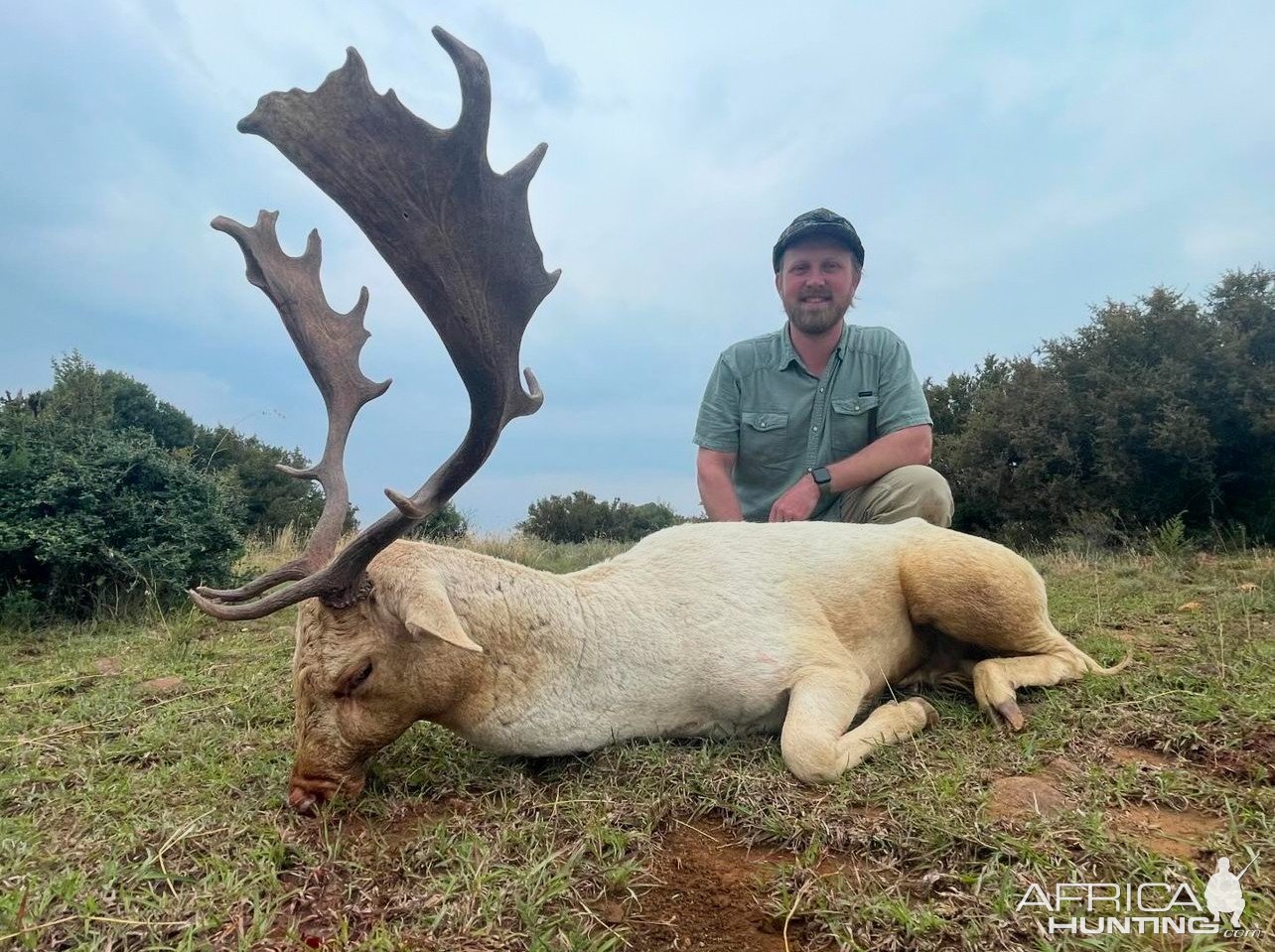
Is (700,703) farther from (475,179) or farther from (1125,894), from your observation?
(475,179)

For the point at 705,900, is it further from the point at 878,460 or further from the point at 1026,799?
the point at 878,460

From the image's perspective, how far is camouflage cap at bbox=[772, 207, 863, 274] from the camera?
532cm

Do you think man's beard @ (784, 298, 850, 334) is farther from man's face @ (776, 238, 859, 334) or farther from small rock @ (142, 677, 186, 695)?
small rock @ (142, 677, 186, 695)

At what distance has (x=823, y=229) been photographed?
5.34m

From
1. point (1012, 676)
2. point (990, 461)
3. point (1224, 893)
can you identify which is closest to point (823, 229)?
point (1012, 676)

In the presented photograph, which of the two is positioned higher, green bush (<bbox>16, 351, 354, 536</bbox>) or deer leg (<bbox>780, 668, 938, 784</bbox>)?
green bush (<bbox>16, 351, 354, 536</bbox>)

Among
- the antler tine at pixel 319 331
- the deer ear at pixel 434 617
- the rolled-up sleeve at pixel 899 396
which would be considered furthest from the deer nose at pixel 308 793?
the rolled-up sleeve at pixel 899 396

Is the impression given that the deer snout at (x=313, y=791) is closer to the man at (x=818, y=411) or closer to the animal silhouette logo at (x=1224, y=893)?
the animal silhouette logo at (x=1224, y=893)

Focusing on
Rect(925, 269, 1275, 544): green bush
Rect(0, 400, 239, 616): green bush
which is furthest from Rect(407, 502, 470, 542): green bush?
Rect(925, 269, 1275, 544): green bush

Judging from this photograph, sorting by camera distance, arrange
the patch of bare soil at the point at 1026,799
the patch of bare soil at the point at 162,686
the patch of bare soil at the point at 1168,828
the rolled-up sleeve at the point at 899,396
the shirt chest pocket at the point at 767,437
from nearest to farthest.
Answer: the patch of bare soil at the point at 1168,828 → the patch of bare soil at the point at 1026,799 → the patch of bare soil at the point at 162,686 → the rolled-up sleeve at the point at 899,396 → the shirt chest pocket at the point at 767,437

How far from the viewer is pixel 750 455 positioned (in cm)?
562

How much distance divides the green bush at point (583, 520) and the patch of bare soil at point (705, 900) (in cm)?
1760

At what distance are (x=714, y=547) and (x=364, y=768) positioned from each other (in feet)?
5.44

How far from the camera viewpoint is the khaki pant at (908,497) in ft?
15.9
